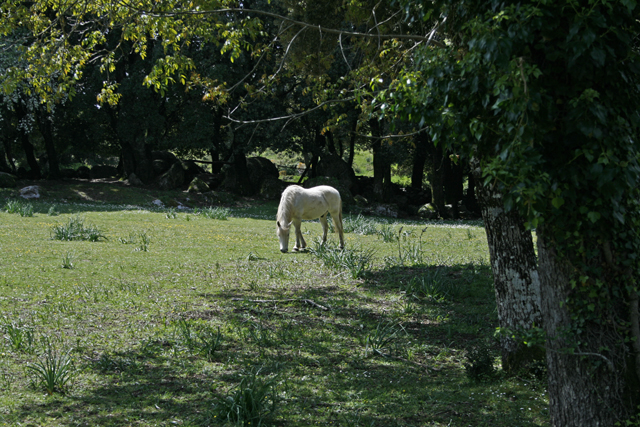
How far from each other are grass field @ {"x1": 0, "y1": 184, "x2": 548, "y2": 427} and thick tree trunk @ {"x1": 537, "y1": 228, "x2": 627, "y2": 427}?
106 cm

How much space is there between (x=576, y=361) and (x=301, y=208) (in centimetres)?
1080

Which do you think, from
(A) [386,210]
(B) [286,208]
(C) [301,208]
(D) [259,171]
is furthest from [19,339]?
(D) [259,171]

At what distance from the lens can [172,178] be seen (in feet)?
105

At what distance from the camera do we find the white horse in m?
13.6

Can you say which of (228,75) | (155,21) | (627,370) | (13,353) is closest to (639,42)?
(627,370)

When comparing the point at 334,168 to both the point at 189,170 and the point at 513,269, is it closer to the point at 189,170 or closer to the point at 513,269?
the point at 189,170

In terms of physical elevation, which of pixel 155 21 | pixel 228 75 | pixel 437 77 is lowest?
pixel 437 77

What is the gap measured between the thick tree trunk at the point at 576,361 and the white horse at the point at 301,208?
10.3 m

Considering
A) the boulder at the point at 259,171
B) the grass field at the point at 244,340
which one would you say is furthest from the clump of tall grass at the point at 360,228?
the boulder at the point at 259,171

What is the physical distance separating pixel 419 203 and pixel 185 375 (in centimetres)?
3033

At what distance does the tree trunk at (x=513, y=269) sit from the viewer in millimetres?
5336

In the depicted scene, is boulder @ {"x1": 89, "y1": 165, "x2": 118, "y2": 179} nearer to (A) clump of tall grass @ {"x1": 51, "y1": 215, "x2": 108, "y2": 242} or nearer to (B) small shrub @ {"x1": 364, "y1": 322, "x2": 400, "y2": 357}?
(A) clump of tall grass @ {"x1": 51, "y1": 215, "x2": 108, "y2": 242}

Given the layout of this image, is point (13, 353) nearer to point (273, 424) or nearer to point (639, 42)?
point (273, 424)

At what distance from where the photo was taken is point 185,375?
5375 mm
